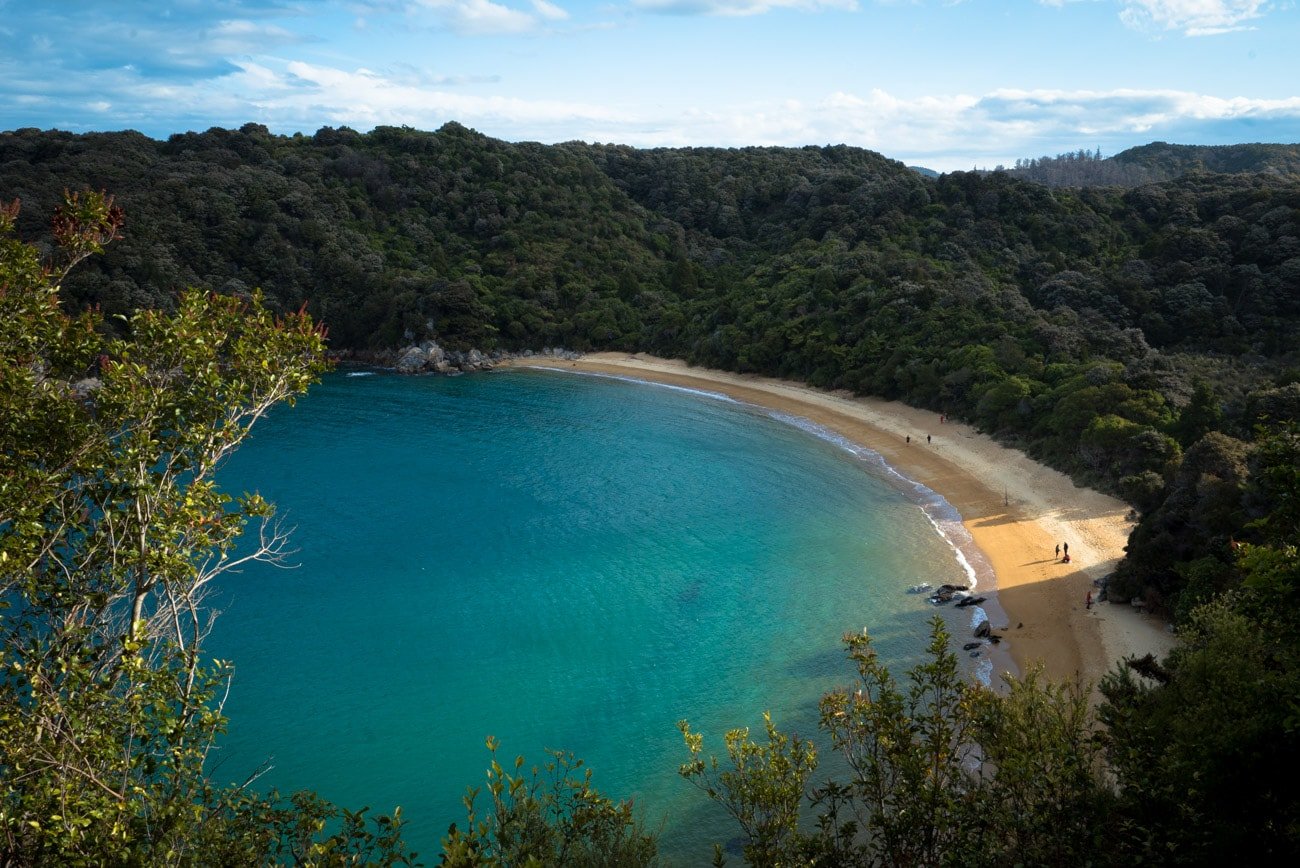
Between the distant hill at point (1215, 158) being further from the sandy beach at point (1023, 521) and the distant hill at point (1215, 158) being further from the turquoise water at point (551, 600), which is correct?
the turquoise water at point (551, 600)

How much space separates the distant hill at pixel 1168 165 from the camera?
107 metres

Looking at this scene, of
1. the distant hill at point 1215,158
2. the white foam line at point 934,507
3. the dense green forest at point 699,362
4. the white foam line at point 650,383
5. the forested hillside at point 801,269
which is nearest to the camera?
the dense green forest at point 699,362

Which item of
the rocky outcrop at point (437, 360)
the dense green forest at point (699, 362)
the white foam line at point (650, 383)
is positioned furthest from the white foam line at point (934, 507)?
the rocky outcrop at point (437, 360)

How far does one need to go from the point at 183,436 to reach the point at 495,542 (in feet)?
93.4

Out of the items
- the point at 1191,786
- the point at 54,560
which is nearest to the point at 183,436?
the point at 54,560

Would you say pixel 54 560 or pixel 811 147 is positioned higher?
pixel 811 147

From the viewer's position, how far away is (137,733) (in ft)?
29.5

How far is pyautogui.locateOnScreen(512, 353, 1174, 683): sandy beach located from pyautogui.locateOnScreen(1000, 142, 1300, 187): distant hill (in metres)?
55.1

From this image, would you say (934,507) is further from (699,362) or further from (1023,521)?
(699,362)

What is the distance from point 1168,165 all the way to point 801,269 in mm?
88593

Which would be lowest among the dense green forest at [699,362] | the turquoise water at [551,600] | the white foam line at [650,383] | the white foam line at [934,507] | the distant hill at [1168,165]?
the turquoise water at [551,600]

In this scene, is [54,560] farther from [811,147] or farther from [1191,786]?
[811,147]

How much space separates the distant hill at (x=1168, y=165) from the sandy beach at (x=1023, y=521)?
55.1 metres

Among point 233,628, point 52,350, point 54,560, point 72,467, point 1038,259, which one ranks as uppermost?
point 1038,259
